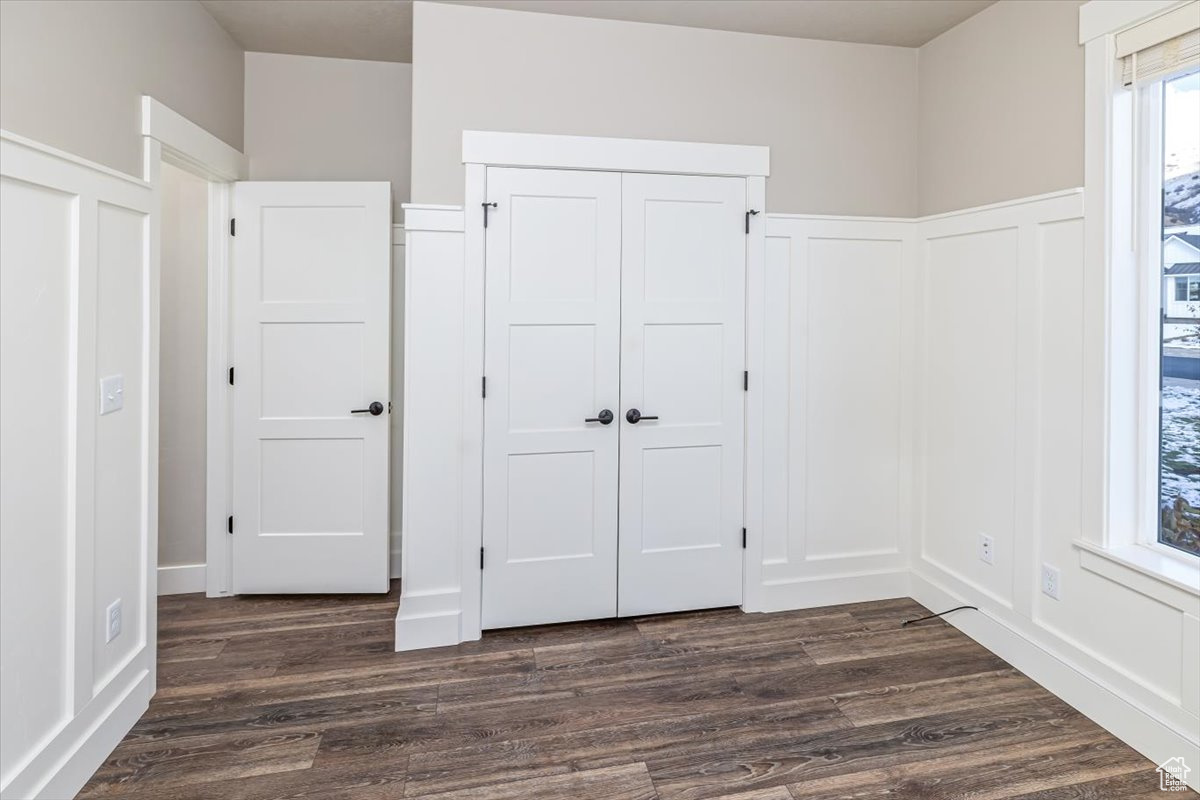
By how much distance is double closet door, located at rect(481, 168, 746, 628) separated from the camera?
288 centimetres

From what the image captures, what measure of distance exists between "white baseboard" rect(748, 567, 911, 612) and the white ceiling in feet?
8.73

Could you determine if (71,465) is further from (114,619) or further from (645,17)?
(645,17)

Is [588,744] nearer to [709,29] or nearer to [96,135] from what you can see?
[96,135]

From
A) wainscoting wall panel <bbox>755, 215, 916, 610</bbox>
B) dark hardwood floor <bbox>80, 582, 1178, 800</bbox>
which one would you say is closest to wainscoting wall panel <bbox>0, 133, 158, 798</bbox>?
dark hardwood floor <bbox>80, 582, 1178, 800</bbox>

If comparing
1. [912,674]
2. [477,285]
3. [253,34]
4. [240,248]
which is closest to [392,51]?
[253,34]

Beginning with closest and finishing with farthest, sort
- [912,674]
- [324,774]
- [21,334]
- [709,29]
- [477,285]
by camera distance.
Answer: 1. [21,334]
2. [324,774]
3. [912,674]
4. [477,285]
5. [709,29]

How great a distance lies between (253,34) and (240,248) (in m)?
1.03

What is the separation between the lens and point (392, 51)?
129 inches

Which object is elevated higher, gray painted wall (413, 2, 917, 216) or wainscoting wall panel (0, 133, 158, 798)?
gray painted wall (413, 2, 917, 216)

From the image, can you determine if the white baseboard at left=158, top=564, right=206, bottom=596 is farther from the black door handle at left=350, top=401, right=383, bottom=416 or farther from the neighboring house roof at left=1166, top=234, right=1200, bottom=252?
the neighboring house roof at left=1166, top=234, right=1200, bottom=252

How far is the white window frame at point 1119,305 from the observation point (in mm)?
2244

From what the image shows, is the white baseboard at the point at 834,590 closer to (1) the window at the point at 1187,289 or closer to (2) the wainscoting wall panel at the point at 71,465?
(1) the window at the point at 1187,289

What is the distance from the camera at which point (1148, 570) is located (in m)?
2.09

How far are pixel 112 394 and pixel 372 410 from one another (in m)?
1.25
